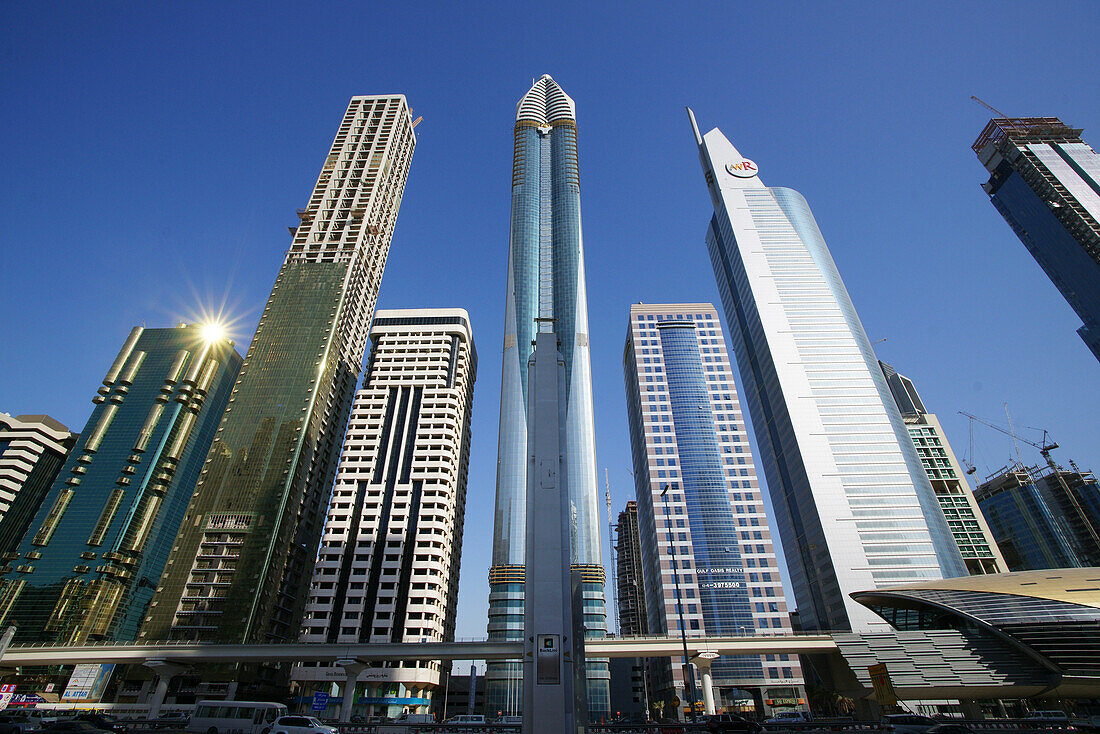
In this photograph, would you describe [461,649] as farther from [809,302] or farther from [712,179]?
[712,179]

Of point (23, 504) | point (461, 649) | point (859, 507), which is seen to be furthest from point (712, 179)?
point (23, 504)

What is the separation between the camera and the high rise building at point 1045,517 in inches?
5408

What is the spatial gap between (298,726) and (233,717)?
966 centimetres

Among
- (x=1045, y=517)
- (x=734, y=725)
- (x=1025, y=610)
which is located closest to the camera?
(x=734, y=725)

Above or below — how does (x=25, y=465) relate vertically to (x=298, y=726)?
above

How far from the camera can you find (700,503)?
119625mm

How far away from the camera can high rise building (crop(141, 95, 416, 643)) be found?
87.0 meters

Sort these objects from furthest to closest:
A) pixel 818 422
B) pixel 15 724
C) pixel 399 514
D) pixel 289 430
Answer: pixel 818 422
pixel 399 514
pixel 289 430
pixel 15 724

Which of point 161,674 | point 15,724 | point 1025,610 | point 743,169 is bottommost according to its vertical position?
point 15,724

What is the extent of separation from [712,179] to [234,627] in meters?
158

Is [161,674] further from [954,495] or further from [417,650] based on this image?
[954,495]

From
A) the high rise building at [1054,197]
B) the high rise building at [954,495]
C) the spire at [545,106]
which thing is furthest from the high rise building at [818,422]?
the spire at [545,106]

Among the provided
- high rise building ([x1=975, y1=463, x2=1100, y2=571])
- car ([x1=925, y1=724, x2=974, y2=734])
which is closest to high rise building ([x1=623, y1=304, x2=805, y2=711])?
car ([x1=925, y1=724, x2=974, y2=734])

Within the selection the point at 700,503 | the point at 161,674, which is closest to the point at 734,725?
the point at 161,674
